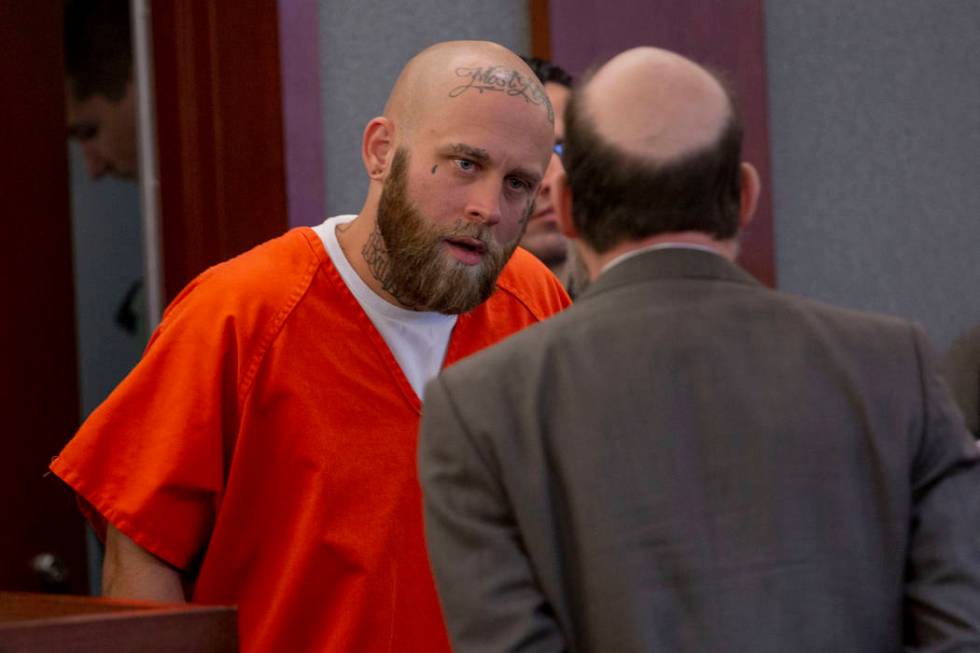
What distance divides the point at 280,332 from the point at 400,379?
17cm

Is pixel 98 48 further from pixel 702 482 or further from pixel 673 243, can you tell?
pixel 702 482

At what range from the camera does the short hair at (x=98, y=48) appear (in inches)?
122

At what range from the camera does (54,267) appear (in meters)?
2.96

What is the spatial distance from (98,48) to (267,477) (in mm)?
1497

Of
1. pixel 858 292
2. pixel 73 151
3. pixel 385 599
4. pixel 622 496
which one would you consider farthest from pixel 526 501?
pixel 858 292

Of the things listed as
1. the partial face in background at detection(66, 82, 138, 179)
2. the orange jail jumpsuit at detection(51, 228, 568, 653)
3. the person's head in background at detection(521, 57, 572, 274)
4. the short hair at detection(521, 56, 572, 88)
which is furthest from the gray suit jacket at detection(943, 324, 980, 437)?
the partial face in background at detection(66, 82, 138, 179)

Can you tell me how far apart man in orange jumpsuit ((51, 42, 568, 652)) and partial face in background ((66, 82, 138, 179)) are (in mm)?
1122

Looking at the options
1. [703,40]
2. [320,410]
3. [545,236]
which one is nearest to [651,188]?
[320,410]

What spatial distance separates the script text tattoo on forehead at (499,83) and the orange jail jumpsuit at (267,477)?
37 centimetres

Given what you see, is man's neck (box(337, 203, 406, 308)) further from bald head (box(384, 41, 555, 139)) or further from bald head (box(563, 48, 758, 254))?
bald head (box(563, 48, 758, 254))

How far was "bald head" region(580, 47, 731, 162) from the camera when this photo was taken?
1.37m

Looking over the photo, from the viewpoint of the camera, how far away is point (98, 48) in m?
3.16

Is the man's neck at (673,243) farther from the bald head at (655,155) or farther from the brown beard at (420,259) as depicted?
the brown beard at (420,259)

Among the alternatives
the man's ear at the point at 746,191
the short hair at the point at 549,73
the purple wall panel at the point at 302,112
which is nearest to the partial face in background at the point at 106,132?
the purple wall panel at the point at 302,112
